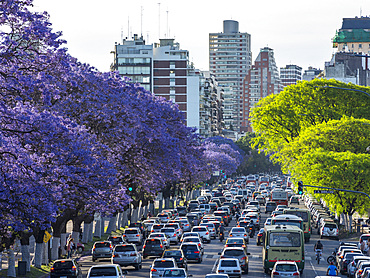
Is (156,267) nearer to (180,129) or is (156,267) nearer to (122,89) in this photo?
(122,89)

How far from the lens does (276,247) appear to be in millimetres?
44281

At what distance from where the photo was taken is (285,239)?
44281mm

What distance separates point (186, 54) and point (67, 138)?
155208 mm

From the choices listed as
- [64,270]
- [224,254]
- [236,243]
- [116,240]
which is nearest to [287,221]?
[236,243]

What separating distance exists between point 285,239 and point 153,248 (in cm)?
1106

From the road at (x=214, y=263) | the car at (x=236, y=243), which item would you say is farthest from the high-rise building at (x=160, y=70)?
the car at (x=236, y=243)

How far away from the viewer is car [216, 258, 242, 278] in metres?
39.7

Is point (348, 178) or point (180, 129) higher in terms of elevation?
point (180, 129)

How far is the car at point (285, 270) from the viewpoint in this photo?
38.4 meters

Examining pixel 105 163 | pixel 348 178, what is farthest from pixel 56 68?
pixel 348 178

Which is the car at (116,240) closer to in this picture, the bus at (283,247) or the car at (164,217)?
the bus at (283,247)

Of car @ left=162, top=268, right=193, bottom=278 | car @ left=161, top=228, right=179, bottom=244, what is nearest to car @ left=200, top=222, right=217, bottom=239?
car @ left=161, top=228, right=179, bottom=244

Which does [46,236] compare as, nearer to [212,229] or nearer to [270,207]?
[212,229]

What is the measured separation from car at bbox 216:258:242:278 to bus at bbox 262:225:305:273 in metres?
4.42
